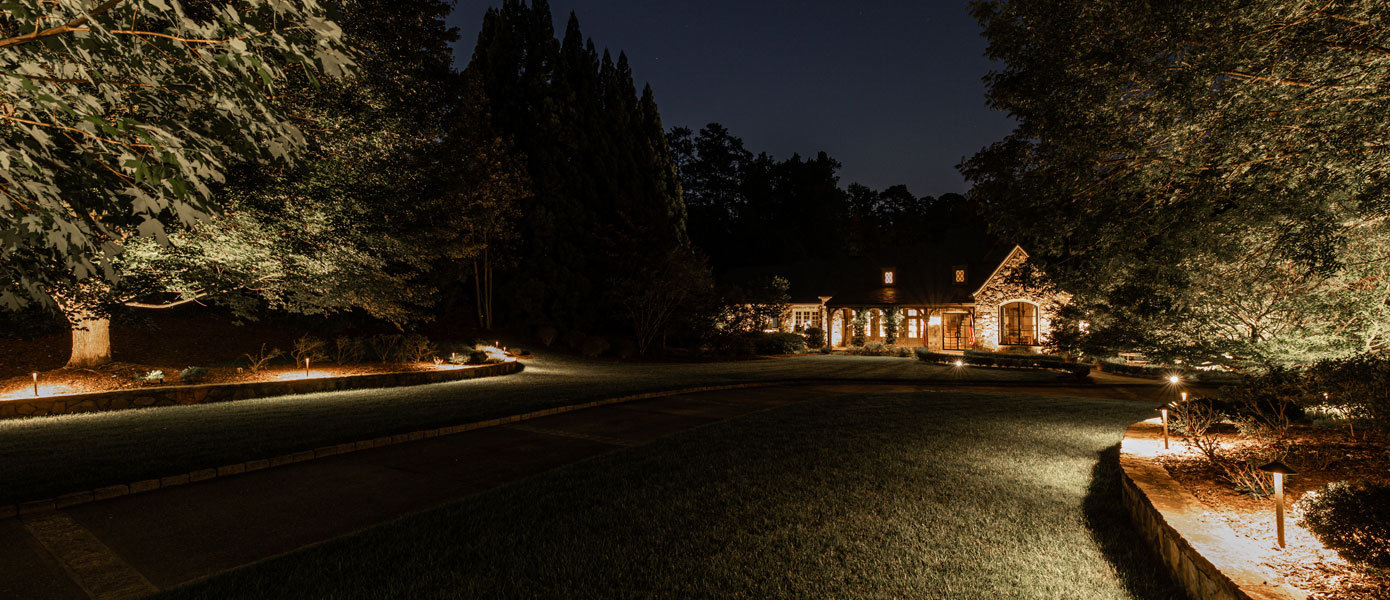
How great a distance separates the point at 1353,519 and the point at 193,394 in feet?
43.4

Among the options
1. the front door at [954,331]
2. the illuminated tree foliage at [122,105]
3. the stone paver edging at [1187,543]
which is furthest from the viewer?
the front door at [954,331]

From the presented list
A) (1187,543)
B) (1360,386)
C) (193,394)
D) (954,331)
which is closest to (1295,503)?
(1187,543)

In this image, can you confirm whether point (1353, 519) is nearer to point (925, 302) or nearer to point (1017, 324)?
point (1017, 324)

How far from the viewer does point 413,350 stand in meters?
14.0

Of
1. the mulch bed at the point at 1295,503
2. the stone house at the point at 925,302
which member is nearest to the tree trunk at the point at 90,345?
the mulch bed at the point at 1295,503

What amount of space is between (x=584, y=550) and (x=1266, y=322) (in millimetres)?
9405

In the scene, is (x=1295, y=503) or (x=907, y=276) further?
(x=907, y=276)

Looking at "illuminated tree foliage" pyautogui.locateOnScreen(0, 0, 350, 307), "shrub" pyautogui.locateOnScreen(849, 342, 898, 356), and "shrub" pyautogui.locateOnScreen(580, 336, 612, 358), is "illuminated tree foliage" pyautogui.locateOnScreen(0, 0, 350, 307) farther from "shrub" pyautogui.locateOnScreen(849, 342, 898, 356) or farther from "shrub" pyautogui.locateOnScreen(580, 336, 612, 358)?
"shrub" pyautogui.locateOnScreen(849, 342, 898, 356)

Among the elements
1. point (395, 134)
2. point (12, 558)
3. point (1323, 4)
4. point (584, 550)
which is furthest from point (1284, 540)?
point (395, 134)

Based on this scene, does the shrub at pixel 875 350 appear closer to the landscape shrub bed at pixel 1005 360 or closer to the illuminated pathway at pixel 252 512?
the landscape shrub bed at pixel 1005 360

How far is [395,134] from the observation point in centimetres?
1178

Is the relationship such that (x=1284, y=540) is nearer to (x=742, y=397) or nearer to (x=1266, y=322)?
(x=1266, y=322)

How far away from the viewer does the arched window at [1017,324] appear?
78.8ft

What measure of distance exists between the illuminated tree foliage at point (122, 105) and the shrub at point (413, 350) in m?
10.9
